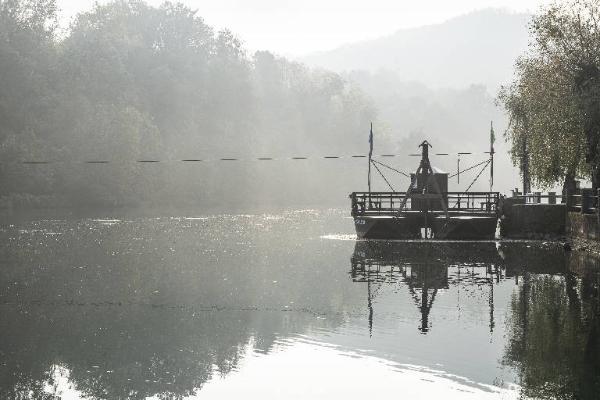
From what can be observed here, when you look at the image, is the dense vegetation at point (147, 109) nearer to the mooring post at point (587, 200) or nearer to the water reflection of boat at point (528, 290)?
the water reflection of boat at point (528, 290)

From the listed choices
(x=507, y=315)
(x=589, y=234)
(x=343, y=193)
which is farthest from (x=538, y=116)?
(x=343, y=193)

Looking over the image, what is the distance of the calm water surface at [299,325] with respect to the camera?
1580cm

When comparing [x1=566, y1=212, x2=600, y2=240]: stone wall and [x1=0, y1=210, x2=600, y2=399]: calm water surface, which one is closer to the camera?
[x1=0, y1=210, x2=600, y2=399]: calm water surface

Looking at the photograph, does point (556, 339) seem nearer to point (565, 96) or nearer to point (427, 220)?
point (565, 96)

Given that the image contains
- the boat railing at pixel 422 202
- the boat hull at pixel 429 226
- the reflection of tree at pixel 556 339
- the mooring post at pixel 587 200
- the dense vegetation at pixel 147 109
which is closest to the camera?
the reflection of tree at pixel 556 339

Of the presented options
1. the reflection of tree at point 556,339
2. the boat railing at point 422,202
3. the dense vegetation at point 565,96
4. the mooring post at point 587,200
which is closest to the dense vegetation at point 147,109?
the boat railing at point 422,202

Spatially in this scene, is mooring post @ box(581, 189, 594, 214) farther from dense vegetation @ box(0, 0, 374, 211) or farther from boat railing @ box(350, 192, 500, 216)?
dense vegetation @ box(0, 0, 374, 211)

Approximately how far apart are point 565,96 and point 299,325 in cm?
2814

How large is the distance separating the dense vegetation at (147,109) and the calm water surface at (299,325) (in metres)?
51.4

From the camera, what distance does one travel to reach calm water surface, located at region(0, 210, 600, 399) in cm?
1580

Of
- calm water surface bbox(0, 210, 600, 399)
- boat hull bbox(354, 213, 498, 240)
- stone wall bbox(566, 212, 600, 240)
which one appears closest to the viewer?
calm water surface bbox(0, 210, 600, 399)

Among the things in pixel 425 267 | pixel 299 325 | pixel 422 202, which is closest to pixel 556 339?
pixel 299 325

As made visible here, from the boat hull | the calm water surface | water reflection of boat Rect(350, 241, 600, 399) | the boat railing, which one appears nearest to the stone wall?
water reflection of boat Rect(350, 241, 600, 399)

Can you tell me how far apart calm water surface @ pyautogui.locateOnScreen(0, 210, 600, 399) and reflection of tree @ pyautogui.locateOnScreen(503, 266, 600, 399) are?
5 centimetres
